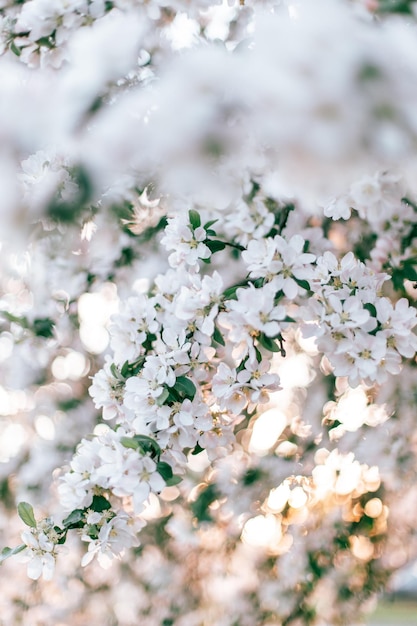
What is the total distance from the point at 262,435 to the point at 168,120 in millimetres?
1726

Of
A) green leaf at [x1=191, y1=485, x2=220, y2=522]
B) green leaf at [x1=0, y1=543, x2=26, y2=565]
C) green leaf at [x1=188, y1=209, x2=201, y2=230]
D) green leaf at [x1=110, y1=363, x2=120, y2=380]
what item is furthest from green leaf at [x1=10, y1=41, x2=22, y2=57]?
green leaf at [x1=191, y1=485, x2=220, y2=522]

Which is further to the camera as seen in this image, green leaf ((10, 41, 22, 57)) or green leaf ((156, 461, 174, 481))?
green leaf ((10, 41, 22, 57))

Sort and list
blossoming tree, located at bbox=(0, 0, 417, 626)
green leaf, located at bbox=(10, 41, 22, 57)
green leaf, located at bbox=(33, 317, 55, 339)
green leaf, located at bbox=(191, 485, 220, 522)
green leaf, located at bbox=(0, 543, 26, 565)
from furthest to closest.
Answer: green leaf, located at bbox=(191, 485, 220, 522)
green leaf, located at bbox=(33, 317, 55, 339)
green leaf, located at bbox=(10, 41, 22, 57)
green leaf, located at bbox=(0, 543, 26, 565)
blossoming tree, located at bbox=(0, 0, 417, 626)

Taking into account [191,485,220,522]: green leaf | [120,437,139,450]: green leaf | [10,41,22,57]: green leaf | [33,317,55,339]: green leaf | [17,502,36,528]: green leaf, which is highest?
[10,41,22,57]: green leaf

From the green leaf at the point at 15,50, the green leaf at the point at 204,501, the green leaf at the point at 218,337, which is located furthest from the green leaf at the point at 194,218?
the green leaf at the point at 204,501

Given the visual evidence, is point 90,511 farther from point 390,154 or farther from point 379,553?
point 379,553

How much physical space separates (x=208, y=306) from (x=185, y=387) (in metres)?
0.12

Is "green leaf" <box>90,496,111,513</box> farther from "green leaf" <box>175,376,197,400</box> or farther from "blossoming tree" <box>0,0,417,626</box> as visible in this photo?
"green leaf" <box>175,376,197,400</box>

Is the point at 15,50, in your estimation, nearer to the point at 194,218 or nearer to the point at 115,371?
the point at 194,218

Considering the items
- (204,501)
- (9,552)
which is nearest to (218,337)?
(9,552)

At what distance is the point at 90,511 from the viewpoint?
1.00 m

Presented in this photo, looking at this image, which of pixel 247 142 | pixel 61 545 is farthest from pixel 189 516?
pixel 247 142

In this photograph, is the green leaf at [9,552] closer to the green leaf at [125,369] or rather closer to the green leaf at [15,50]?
the green leaf at [125,369]

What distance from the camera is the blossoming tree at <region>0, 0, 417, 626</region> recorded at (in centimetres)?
33
